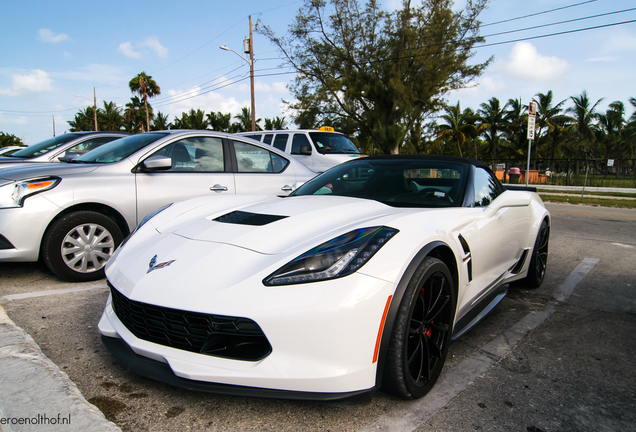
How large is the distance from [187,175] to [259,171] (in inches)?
36.9

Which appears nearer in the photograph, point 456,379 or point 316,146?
point 456,379

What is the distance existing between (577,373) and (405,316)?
1235 millimetres

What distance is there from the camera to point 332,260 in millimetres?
1882

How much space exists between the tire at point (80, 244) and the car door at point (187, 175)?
0.35 meters

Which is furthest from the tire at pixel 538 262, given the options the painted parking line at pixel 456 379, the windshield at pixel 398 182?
the windshield at pixel 398 182

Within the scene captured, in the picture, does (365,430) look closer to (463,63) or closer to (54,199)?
(54,199)

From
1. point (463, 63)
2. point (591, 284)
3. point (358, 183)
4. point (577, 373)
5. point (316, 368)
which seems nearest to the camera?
point (316, 368)

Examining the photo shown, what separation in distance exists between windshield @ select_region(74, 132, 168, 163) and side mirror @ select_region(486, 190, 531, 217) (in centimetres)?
340

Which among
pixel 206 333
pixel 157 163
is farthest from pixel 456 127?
pixel 206 333

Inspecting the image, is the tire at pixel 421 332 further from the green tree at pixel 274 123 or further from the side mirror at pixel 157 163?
the green tree at pixel 274 123

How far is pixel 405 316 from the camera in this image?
190 centimetres

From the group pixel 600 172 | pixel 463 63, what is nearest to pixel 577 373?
pixel 600 172

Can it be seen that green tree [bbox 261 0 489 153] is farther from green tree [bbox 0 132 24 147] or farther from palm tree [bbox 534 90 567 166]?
green tree [bbox 0 132 24 147]

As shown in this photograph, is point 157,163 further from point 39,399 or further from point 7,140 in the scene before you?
point 7,140
